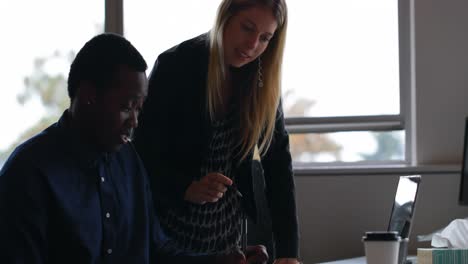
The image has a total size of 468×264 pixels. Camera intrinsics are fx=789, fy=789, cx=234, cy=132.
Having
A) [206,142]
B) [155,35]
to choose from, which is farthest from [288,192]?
[155,35]

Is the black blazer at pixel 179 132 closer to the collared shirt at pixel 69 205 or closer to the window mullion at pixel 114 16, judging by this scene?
the collared shirt at pixel 69 205

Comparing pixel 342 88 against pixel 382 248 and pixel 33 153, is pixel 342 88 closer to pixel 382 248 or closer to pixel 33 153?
pixel 382 248

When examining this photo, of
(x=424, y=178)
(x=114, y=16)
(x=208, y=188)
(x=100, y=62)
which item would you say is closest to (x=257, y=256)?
(x=208, y=188)

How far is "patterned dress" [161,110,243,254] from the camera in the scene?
2.04m

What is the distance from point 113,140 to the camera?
1440 millimetres

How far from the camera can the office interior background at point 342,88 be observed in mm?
3246

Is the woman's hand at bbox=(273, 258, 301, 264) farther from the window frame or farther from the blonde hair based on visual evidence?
the window frame

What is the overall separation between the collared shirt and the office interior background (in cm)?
181

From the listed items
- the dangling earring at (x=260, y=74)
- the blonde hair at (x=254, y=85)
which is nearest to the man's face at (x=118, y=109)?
the blonde hair at (x=254, y=85)

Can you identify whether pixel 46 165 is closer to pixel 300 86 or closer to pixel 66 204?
pixel 66 204

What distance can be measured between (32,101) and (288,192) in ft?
6.51

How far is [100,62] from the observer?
1434 millimetres

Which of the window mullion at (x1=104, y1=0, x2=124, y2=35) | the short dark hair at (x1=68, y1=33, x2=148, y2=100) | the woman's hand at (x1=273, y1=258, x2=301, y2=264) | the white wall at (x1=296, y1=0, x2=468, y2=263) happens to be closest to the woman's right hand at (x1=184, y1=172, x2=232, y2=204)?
the woman's hand at (x1=273, y1=258, x2=301, y2=264)

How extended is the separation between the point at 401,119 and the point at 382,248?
174 centimetres
